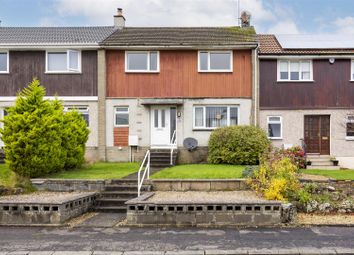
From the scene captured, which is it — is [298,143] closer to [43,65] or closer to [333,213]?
[333,213]

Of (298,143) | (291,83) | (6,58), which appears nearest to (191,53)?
(291,83)

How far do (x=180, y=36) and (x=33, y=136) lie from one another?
35.1ft

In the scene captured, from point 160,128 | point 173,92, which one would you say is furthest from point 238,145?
point 173,92

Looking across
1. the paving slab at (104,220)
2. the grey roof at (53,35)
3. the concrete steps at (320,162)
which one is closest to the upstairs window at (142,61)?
the grey roof at (53,35)

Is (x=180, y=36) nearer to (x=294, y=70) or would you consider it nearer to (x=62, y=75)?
(x=294, y=70)

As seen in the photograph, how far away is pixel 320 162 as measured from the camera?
19344 mm

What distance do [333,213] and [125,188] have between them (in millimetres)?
6057

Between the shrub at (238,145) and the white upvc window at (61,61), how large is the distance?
312 inches

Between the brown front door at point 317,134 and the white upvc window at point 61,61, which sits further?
the brown front door at point 317,134

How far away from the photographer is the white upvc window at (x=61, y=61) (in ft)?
64.6

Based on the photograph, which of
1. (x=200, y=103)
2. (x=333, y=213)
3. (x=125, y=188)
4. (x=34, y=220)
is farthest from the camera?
(x=200, y=103)

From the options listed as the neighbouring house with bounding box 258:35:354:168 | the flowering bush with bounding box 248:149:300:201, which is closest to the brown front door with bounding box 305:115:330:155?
the neighbouring house with bounding box 258:35:354:168

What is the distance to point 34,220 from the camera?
9711 millimetres

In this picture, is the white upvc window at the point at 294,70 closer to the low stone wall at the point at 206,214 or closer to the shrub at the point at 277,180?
the shrub at the point at 277,180
